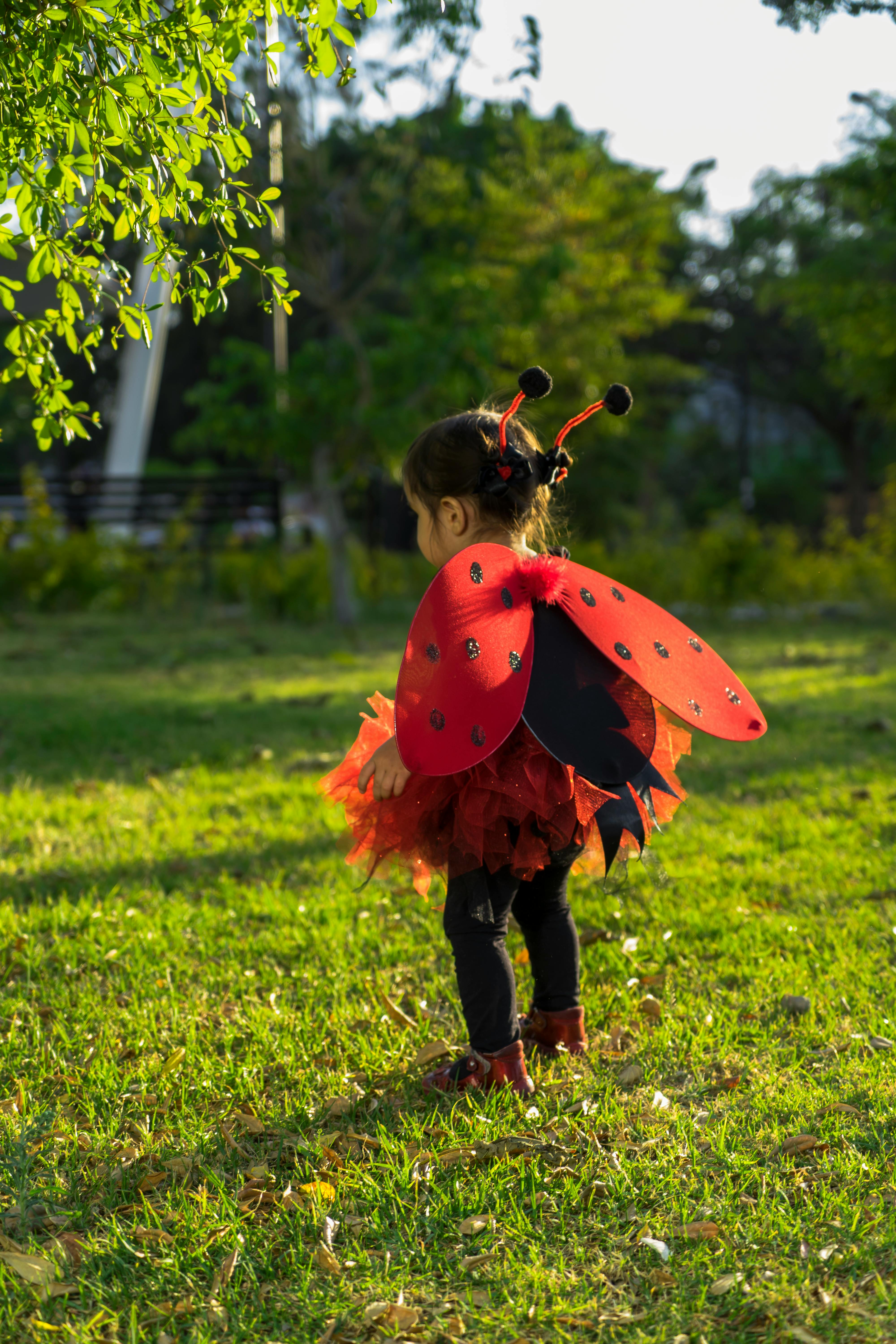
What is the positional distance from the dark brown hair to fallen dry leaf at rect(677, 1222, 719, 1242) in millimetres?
1511

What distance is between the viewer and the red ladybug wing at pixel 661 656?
2480 mm

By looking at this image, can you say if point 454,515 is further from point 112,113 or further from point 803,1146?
point 803,1146

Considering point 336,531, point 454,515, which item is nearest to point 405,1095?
point 454,515

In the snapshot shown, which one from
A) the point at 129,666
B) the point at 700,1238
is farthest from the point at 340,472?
the point at 700,1238

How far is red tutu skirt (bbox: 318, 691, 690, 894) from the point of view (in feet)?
7.80

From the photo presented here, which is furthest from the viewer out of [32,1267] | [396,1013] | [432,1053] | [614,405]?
[396,1013]

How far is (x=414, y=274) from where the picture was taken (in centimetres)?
1245

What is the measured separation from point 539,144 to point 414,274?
5.61m

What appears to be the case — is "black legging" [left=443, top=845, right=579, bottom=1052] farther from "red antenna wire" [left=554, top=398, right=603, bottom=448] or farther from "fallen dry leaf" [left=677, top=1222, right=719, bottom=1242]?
"red antenna wire" [left=554, top=398, right=603, bottom=448]

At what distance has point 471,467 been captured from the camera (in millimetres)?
2508

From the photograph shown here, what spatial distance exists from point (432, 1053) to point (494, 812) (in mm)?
742

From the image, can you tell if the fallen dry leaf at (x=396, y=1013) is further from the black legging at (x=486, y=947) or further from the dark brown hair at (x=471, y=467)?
the dark brown hair at (x=471, y=467)

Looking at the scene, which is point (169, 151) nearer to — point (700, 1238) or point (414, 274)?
point (700, 1238)

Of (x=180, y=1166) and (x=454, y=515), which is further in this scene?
(x=454, y=515)
